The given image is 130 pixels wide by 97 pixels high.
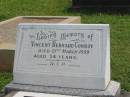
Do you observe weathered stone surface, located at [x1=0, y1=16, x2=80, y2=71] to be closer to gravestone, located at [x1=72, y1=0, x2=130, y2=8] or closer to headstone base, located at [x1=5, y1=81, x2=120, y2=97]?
headstone base, located at [x1=5, y1=81, x2=120, y2=97]

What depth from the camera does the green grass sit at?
628cm

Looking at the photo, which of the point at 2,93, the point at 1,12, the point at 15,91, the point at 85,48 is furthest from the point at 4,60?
the point at 1,12

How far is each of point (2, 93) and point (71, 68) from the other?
1054 mm

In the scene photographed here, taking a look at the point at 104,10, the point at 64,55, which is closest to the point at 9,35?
the point at 64,55

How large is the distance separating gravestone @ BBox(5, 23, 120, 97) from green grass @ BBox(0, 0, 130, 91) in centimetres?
90

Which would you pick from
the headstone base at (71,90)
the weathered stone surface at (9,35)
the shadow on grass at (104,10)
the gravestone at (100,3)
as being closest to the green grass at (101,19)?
the shadow on grass at (104,10)

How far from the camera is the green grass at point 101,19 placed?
6.28m

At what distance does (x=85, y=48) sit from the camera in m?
4.89

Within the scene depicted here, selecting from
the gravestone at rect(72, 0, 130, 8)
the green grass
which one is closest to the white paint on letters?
the green grass

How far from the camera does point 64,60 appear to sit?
16.3ft

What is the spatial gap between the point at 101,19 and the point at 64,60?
5498 millimetres

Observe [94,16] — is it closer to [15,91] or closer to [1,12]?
[1,12]

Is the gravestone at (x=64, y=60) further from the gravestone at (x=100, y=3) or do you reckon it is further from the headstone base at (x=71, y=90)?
the gravestone at (x=100, y=3)

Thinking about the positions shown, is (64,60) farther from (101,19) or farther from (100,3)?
(100,3)
